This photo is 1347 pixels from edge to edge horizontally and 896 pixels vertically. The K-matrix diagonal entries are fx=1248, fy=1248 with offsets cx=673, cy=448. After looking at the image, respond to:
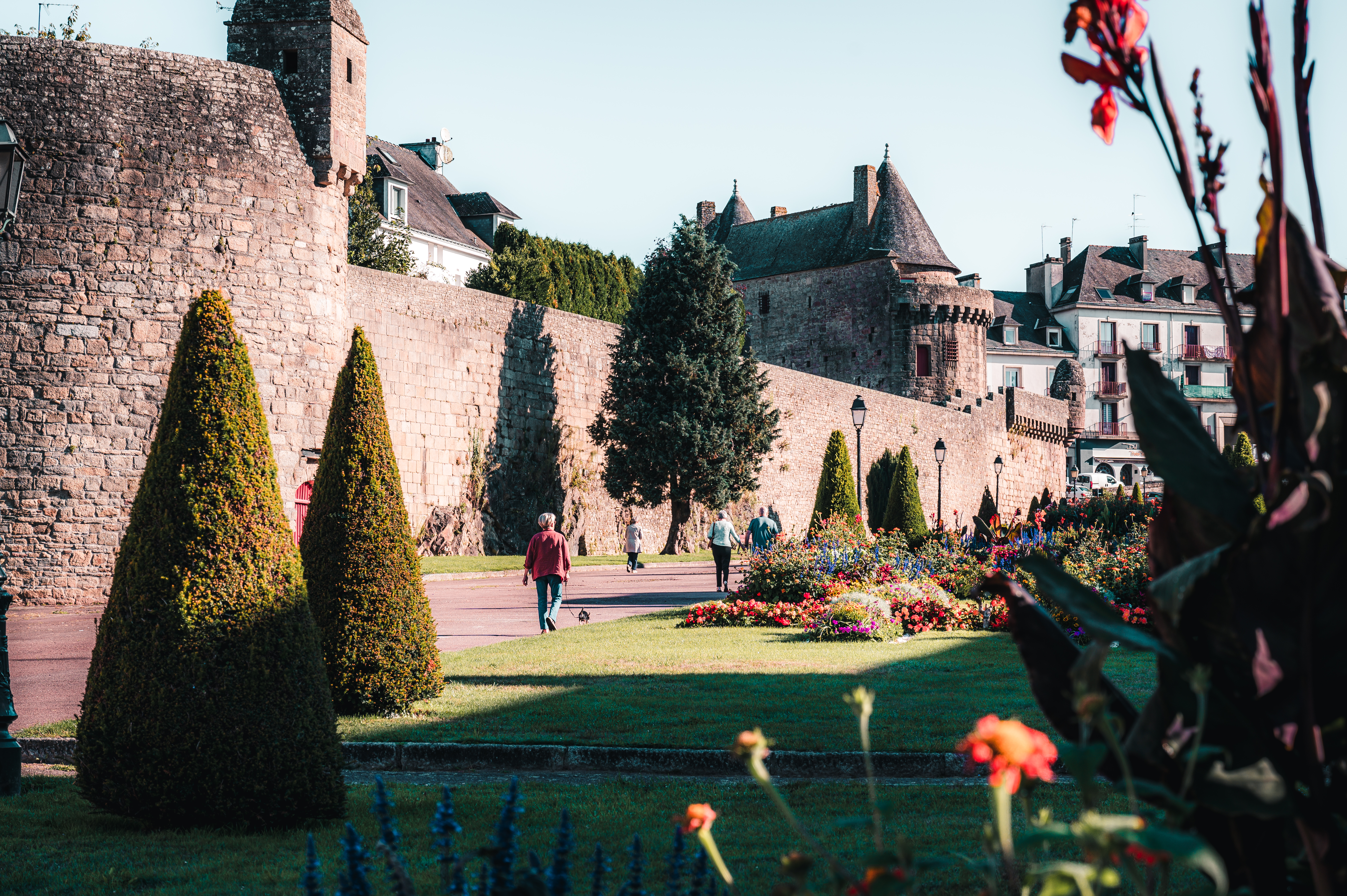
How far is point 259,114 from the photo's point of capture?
17.5 metres

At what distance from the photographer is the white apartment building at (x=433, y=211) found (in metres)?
43.1

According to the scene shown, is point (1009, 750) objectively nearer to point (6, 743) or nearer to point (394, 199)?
point (6, 743)

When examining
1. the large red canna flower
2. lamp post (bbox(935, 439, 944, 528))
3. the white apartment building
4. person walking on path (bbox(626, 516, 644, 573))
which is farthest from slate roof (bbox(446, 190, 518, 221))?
the large red canna flower

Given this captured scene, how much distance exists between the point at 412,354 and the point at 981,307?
32.7 meters

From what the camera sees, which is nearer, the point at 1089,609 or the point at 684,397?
the point at 1089,609

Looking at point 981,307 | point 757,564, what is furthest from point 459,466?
point 981,307

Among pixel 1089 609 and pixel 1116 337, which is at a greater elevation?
pixel 1116 337

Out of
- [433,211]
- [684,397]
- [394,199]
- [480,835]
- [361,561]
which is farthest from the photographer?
[433,211]

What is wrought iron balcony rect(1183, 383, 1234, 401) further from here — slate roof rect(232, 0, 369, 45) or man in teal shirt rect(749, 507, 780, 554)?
slate roof rect(232, 0, 369, 45)

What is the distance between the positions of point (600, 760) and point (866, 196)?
48338 mm

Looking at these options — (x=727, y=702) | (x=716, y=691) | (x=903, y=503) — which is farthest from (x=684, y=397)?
(x=727, y=702)

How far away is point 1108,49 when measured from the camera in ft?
5.20

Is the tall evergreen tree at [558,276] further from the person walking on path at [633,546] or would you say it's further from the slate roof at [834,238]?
the person walking on path at [633,546]

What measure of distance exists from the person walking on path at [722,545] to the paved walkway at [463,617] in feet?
0.94
